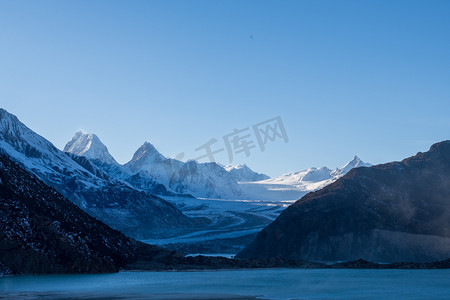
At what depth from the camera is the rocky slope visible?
13200 cm

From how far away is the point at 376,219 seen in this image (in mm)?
139875

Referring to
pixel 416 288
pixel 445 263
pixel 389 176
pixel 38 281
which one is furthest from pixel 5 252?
pixel 389 176

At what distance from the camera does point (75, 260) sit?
8675 cm

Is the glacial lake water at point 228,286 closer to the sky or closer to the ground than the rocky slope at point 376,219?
closer to the ground

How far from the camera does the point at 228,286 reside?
76.1 meters

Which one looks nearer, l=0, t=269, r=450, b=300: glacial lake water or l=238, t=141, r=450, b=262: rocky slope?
l=0, t=269, r=450, b=300: glacial lake water

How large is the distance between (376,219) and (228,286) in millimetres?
71889

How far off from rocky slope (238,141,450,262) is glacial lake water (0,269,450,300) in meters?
34.3

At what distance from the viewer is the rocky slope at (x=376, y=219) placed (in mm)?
132000

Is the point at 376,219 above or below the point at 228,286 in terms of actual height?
above

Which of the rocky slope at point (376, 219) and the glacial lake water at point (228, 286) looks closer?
the glacial lake water at point (228, 286)

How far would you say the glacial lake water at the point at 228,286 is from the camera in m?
64.4

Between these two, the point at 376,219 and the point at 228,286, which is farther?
the point at 376,219

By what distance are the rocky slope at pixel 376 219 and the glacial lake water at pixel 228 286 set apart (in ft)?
113
